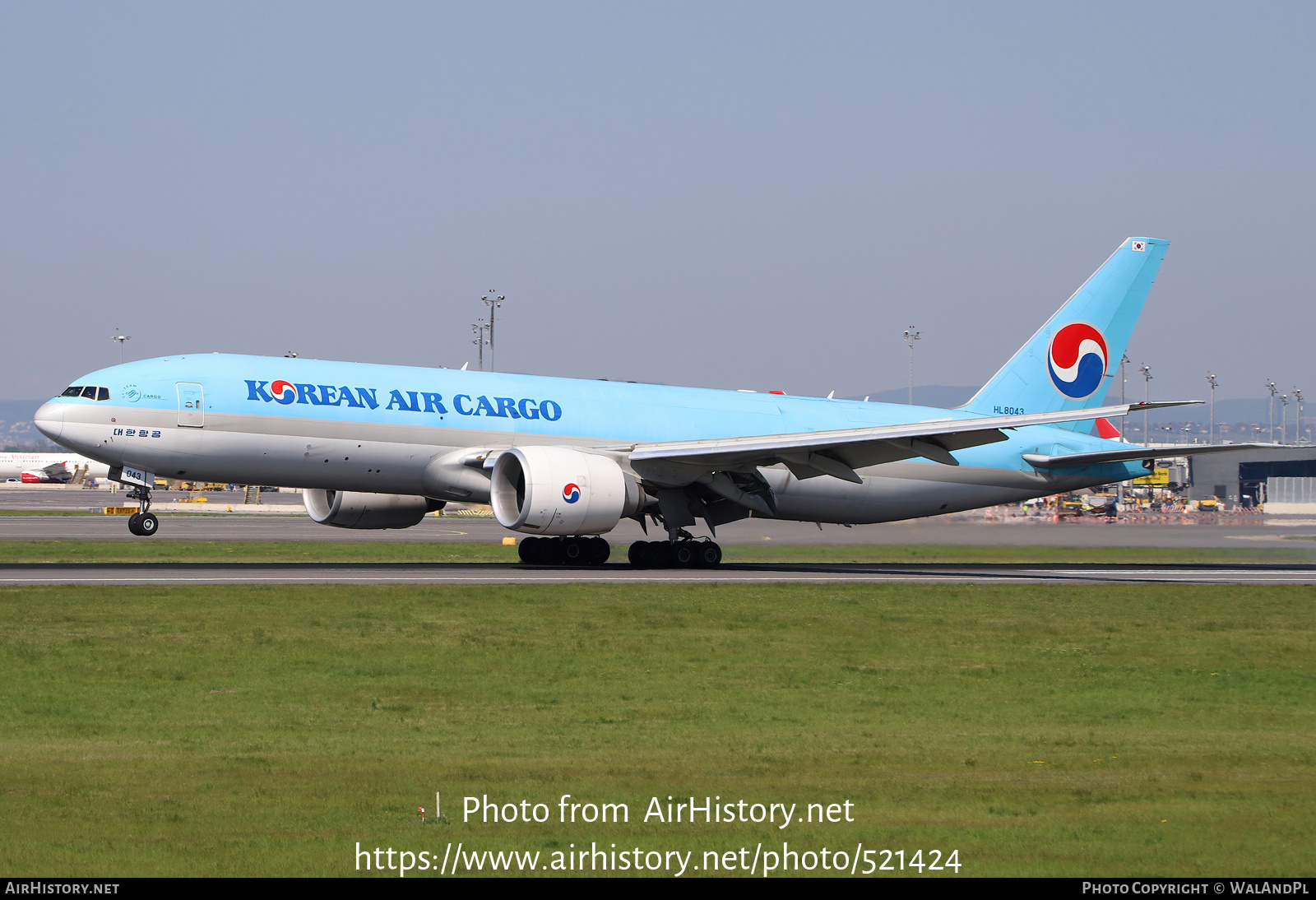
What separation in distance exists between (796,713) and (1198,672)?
5.66m

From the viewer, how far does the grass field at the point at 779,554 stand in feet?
108

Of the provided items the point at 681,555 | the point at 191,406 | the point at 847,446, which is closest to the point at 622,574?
the point at 681,555

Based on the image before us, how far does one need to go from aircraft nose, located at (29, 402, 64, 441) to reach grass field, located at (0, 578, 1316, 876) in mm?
7345

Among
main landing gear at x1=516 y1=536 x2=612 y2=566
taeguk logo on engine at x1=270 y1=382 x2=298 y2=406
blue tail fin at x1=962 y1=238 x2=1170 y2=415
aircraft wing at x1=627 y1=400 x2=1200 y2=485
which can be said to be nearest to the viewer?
taeguk logo on engine at x1=270 y1=382 x2=298 y2=406

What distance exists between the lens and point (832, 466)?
29.7 m

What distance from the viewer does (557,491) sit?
1038 inches

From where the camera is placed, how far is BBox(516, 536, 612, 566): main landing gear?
1205 inches

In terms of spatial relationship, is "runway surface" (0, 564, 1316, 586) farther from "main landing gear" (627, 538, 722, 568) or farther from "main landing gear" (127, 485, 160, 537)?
"main landing gear" (127, 485, 160, 537)

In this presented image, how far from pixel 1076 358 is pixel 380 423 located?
19.2m

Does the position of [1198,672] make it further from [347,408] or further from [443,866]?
[347,408]

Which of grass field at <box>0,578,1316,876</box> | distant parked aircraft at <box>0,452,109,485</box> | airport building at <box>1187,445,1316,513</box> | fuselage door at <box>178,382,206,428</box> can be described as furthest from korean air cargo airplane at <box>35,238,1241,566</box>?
distant parked aircraft at <box>0,452,109,485</box>

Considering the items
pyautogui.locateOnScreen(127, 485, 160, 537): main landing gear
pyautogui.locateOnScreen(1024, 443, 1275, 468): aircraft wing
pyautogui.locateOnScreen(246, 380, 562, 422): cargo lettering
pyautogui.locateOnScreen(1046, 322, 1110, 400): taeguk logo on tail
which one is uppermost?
pyautogui.locateOnScreen(1046, 322, 1110, 400): taeguk logo on tail

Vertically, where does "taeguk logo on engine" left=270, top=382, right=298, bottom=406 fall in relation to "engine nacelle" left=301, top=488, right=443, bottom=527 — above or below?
above

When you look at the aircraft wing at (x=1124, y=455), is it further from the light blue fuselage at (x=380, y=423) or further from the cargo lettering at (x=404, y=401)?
the cargo lettering at (x=404, y=401)
